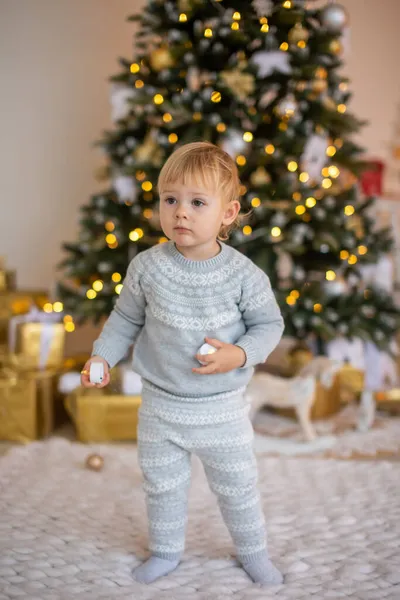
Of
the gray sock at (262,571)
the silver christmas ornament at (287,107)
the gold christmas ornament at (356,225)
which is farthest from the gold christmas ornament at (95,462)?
the silver christmas ornament at (287,107)

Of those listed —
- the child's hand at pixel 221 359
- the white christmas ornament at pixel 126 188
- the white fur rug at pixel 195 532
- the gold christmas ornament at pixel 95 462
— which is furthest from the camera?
the white christmas ornament at pixel 126 188

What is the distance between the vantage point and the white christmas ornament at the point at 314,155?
88.3 inches

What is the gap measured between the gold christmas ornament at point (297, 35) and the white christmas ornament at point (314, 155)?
34 centimetres

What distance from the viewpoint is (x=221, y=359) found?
1.08 m

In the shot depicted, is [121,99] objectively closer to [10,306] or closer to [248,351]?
[10,306]

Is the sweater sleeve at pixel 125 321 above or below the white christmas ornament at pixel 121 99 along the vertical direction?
below

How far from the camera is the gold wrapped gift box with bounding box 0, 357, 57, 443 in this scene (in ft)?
6.86

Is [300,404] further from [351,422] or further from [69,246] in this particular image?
[69,246]

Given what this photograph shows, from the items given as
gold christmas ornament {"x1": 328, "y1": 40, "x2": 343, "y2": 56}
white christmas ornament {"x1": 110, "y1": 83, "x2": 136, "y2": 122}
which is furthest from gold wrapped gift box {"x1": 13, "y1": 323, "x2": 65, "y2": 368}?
gold christmas ornament {"x1": 328, "y1": 40, "x2": 343, "y2": 56}

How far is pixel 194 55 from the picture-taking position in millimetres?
2188

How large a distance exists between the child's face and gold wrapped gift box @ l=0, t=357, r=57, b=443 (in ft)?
3.88

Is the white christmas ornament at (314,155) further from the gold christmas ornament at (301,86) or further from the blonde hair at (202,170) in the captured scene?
the blonde hair at (202,170)

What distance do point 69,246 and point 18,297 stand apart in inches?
11.0

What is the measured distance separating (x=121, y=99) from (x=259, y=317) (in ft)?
4.66
